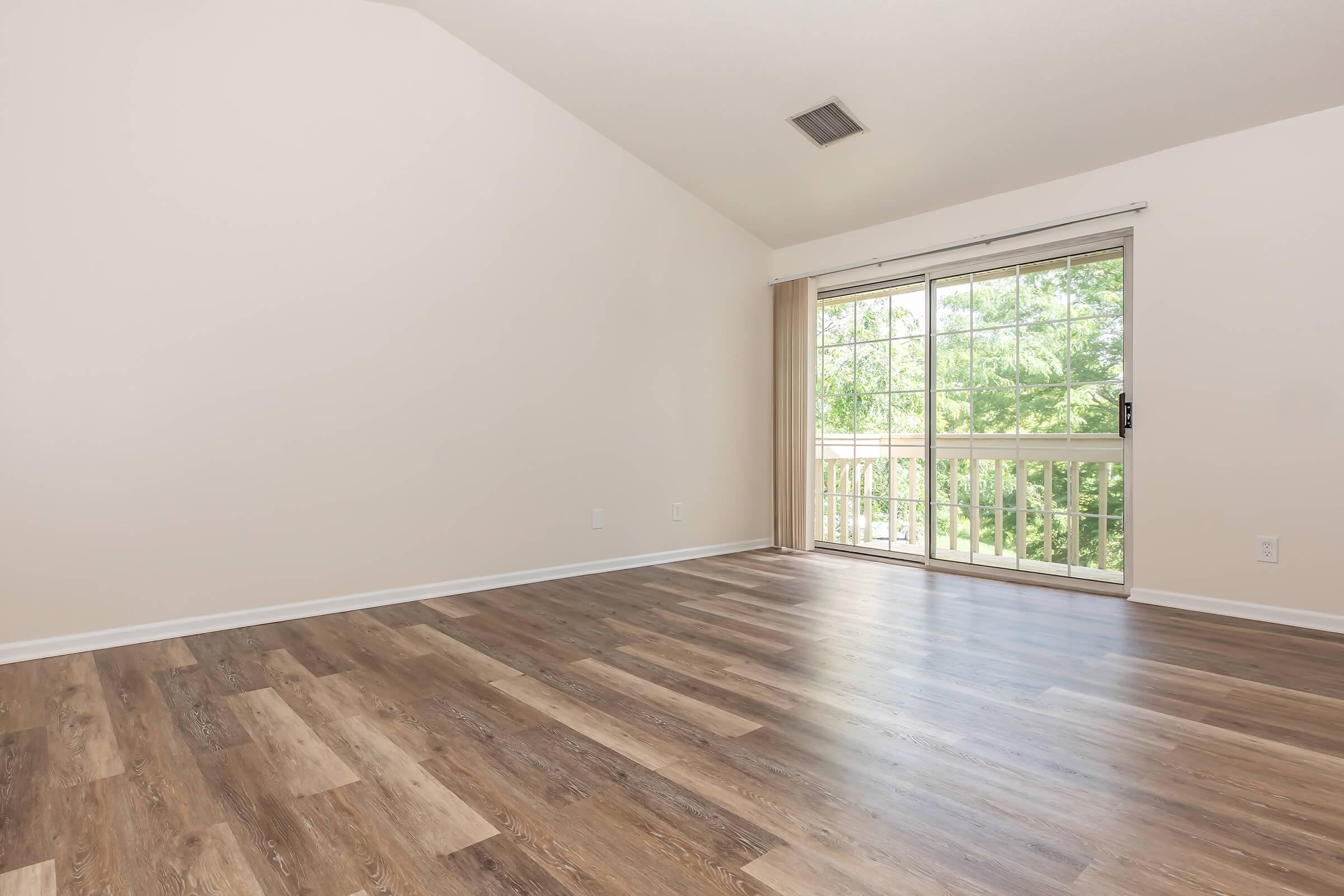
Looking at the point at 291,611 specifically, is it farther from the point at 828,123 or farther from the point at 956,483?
the point at 956,483

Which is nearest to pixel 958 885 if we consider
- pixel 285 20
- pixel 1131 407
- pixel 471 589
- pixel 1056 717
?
pixel 1056 717

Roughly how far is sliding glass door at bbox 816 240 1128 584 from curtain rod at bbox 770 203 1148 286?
0.18 metres

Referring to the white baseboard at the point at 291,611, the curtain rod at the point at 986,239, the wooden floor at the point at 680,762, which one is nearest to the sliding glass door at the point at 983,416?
the curtain rod at the point at 986,239

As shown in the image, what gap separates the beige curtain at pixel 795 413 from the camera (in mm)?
5617

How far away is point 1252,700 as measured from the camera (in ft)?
7.84

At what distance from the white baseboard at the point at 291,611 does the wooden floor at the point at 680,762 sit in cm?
9

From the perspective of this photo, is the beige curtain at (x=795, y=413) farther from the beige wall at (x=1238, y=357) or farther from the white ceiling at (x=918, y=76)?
the beige wall at (x=1238, y=357)

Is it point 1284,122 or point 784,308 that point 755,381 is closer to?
point 784,308

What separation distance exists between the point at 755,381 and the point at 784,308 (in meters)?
0.65

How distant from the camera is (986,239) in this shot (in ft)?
14.8

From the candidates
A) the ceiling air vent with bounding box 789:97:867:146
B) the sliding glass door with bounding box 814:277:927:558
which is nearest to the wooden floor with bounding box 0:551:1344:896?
the sliding glass door with bounding box 814:277:927:558

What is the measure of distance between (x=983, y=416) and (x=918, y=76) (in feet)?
7.27

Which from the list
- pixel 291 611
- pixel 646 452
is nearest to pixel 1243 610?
pixel 646 452

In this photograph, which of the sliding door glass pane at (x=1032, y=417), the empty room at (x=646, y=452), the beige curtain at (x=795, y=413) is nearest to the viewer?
the empty room at (x=646, y=452)
